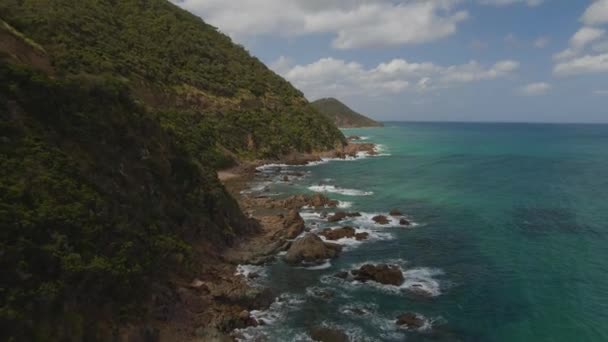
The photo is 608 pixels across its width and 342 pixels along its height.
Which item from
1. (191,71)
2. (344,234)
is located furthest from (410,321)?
(191,71)

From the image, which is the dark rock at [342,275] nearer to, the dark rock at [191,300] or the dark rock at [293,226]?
the dark rock at [293,226]

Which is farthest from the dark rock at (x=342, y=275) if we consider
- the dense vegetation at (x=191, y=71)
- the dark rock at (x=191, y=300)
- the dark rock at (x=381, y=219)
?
the dense vegetation at (x=191, y=71)

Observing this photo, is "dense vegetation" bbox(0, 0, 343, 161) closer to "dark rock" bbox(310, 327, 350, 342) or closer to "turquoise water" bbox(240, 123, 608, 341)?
"turquoise water" bbox(240, 123, 608, 341)

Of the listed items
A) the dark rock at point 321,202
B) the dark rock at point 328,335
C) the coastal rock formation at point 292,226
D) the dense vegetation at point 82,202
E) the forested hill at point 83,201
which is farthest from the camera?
the dark rock at point 321,202

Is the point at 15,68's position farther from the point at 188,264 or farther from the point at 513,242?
the point at 513,242

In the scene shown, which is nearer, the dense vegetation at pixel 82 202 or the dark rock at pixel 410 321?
the dense vegetation at pixel 82 202

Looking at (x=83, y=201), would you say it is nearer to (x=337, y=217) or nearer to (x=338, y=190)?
(x=337, y=217)

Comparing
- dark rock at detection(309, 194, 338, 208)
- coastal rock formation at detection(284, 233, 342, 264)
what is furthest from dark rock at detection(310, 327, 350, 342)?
dark rock at detection(309, 194, 338, 208)
